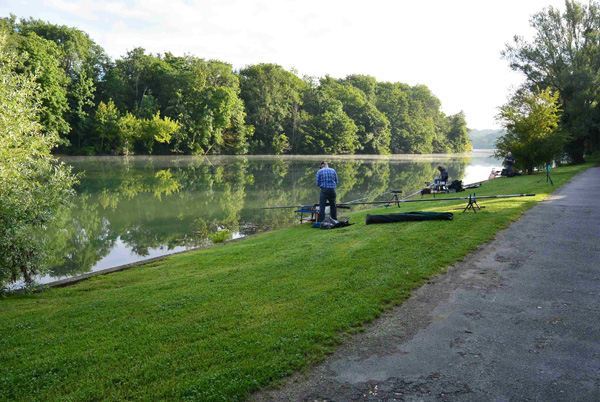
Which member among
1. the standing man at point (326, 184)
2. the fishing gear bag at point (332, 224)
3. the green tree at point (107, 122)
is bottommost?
the fishing gear bag at point (332, 224)

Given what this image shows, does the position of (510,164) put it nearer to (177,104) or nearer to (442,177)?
(442,177)

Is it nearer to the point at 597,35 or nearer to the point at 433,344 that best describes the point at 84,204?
the point at 433,344

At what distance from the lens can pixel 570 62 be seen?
4019 cm

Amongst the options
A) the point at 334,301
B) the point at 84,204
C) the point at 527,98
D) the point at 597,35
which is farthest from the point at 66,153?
the point at 597,35

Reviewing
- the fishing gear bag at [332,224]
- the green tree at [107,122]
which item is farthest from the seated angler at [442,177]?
the green tree at [107,122]

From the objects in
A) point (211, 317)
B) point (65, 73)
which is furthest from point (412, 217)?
point (65, 73)

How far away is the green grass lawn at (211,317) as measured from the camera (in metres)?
4.10

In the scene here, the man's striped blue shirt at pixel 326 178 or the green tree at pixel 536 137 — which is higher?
the green tree at pixel 536 137

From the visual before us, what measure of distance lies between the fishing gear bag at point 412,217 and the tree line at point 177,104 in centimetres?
5131

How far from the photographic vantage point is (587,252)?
7875 millimetres

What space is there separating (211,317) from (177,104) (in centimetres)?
7118

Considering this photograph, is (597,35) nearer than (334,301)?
No

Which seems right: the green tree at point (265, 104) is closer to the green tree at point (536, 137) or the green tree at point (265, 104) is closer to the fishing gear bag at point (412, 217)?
the green tree at point (536, 137)

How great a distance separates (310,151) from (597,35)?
59.6 m
